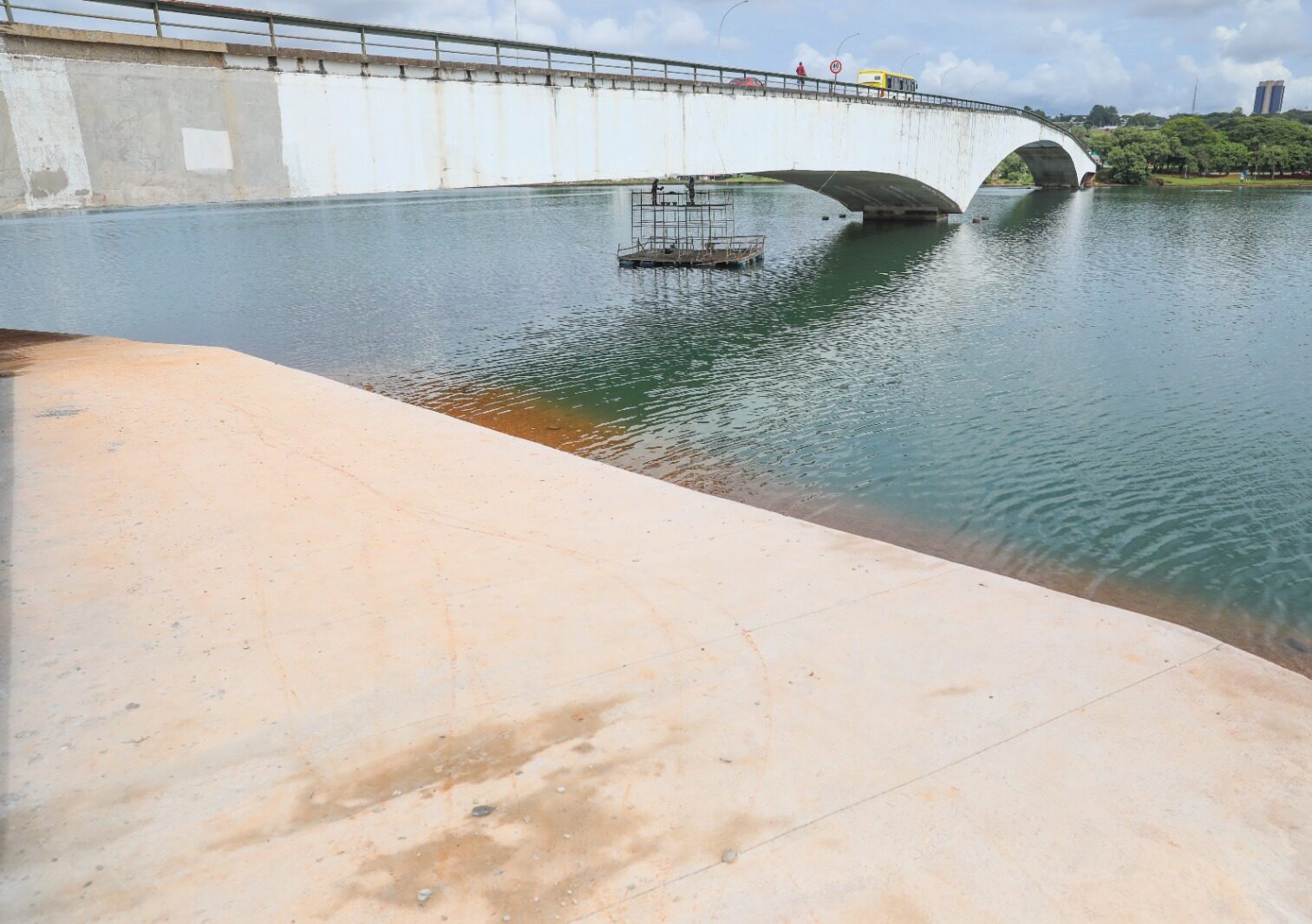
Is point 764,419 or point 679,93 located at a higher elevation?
point 679,93

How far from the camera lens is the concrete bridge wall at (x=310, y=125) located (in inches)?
579

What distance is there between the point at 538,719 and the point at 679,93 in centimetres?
2572

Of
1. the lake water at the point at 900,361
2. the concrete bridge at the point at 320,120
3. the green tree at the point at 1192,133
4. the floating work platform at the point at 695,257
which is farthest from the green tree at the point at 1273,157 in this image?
the concrete bridge at the point at 320,120

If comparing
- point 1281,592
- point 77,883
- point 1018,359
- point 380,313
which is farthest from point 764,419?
point 380,313

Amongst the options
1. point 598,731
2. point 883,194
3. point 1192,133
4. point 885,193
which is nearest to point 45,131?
point 598,731

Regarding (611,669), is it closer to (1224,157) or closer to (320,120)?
(320,120)

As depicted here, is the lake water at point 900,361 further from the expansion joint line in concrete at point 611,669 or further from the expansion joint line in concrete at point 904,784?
the expansion joint line in concrete at point 611,669

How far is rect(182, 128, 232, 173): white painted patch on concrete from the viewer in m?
16.5

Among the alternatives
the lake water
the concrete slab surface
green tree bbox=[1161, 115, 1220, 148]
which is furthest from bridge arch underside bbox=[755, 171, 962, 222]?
green tree bbox=[1161, 115, 1220, 148]

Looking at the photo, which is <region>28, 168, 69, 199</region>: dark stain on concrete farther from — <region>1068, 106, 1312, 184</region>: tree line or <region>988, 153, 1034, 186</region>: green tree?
<region>988, 153, 1034, 186</region>: green tree

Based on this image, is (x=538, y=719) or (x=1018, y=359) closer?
(x=538, y=719)

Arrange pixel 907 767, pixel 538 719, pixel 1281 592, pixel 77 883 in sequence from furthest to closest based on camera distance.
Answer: pixel 1281 592, pixel 538 719, pixel 907 767, pixel 77 883

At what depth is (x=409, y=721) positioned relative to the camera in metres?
7.17

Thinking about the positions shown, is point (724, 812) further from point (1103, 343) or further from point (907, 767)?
point (1103, 343)
